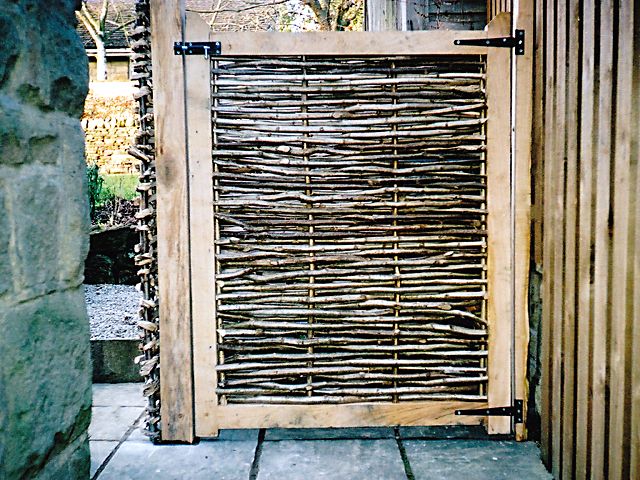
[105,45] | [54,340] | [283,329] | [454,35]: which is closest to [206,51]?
[454,35]

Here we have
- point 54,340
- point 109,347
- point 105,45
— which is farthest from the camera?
point 105,45

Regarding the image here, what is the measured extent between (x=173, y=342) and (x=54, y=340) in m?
1.35

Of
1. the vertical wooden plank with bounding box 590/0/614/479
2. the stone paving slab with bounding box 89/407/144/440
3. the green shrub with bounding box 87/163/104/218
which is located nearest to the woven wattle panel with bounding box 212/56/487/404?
the stone paving slab with bounding box 89/407/144/440

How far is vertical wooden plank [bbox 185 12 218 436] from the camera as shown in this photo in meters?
2.63

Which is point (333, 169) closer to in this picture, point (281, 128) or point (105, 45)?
point (281, 128)

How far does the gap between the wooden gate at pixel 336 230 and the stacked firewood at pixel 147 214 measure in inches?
2.3

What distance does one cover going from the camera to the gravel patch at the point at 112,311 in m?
3.58

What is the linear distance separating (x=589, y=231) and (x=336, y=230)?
108 centimetres

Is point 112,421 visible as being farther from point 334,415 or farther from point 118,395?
point 334,415

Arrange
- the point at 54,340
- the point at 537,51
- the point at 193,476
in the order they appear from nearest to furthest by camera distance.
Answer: the point at 54,340
the point at 193,476
the point at 537,51

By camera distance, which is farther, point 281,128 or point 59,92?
point 281,128

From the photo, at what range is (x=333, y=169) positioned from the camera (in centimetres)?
272

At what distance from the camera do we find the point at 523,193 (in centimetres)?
267

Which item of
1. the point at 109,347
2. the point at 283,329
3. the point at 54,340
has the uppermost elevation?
the point at 54,340
